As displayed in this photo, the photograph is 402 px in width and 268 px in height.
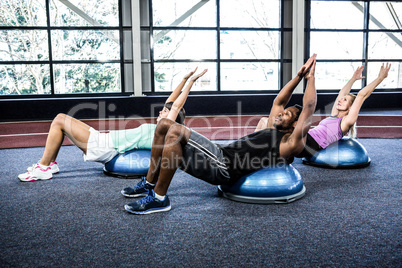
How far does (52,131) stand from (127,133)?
0.71m

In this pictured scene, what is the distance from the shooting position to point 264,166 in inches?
99.3

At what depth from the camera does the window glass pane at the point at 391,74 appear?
346 inches

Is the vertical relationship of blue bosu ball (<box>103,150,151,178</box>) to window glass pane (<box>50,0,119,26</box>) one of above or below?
below

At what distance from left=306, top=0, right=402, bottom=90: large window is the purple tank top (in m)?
5.50

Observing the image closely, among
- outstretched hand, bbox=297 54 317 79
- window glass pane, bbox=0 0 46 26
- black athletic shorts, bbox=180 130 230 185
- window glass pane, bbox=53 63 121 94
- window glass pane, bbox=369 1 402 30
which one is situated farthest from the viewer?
window glass pane, bbox=369 1 402 30

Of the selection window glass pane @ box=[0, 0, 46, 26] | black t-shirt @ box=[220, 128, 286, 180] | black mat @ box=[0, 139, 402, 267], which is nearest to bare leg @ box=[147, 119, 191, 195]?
black mat @ box=[0, 139, 402, 267]

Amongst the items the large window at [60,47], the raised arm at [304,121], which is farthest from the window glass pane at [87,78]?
the raised arm at [304,121]

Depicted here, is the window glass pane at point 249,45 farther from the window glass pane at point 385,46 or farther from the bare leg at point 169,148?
the bare leg at point 169,148

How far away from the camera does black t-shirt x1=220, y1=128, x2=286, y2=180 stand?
240 cm

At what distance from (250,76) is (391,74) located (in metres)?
3.94

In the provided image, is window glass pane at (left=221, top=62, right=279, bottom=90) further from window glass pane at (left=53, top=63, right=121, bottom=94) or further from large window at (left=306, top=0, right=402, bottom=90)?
window glass pane at (left=53, top=63, right=121, bottom=94)

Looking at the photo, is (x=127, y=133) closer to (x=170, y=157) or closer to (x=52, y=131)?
(x=52, y=131)

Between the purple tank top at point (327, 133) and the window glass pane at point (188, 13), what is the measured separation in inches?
210

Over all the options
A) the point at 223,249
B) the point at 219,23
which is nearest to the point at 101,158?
the point at 223,249
